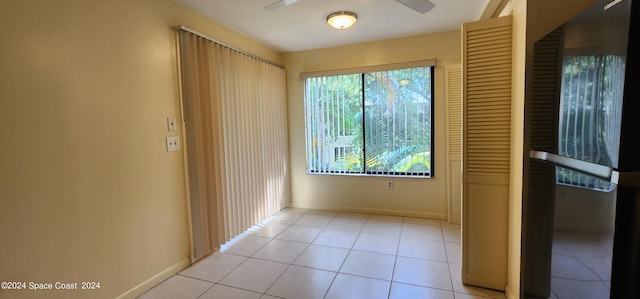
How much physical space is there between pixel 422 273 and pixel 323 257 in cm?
89

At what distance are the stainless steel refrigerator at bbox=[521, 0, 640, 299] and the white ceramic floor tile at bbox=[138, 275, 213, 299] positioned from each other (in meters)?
2.19

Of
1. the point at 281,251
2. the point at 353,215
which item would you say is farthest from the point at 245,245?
the point at 353,215

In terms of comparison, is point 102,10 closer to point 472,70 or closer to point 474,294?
point 472,70

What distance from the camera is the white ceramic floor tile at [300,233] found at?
2.97 m

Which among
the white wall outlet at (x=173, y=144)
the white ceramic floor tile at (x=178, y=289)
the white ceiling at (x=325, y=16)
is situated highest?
the white ceiling at (x=325, y=16)

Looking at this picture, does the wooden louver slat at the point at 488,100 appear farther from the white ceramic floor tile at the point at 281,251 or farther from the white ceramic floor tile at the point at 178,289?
the white ceramic floor tile at the point at 178,289

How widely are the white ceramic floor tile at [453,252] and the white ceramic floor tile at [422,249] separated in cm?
4

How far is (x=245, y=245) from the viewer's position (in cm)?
285

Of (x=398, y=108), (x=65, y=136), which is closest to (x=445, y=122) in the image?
(x=398, y=108)

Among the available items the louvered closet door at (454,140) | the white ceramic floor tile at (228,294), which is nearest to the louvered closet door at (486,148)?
the louvered closet door at (454,140)

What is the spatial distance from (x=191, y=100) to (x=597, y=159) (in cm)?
262

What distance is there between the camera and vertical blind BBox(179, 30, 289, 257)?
245cm

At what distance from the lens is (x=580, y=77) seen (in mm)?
926

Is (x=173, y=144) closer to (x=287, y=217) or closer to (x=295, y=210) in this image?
(x=287, y=217)
